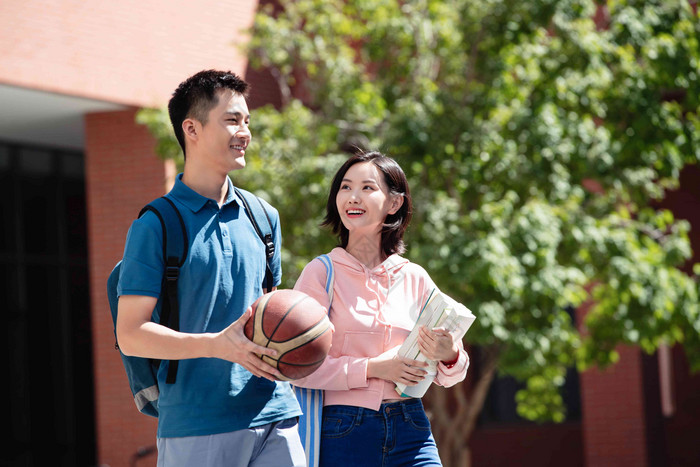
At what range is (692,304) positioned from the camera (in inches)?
327

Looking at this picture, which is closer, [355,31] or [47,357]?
[355,31]

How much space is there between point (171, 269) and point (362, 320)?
0.87 metres

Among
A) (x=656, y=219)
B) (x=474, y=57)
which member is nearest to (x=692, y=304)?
(x=656, y=219)

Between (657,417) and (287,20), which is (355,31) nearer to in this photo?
(287,20)

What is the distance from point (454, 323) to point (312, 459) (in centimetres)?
71

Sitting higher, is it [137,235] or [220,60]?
[220,60]

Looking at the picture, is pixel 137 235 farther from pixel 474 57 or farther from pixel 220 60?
pixel 220 60

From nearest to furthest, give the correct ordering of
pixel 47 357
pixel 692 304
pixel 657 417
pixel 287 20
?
pixel 692 304
pixel 287 20
pixel 657 417
pixel 47 357

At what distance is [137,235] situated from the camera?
3012mm

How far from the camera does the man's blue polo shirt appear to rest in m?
3.00

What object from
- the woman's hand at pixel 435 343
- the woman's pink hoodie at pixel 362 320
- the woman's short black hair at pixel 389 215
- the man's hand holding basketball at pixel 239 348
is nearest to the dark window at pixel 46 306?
the woman's short black hair at pixel 389 215

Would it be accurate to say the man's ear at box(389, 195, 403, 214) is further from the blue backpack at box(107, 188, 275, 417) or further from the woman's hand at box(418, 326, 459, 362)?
the blue backpack at box(107, 188, 275, 417)

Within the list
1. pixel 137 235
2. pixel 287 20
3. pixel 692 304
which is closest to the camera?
pixel 137 235

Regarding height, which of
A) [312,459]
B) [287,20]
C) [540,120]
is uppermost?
[287,20]
